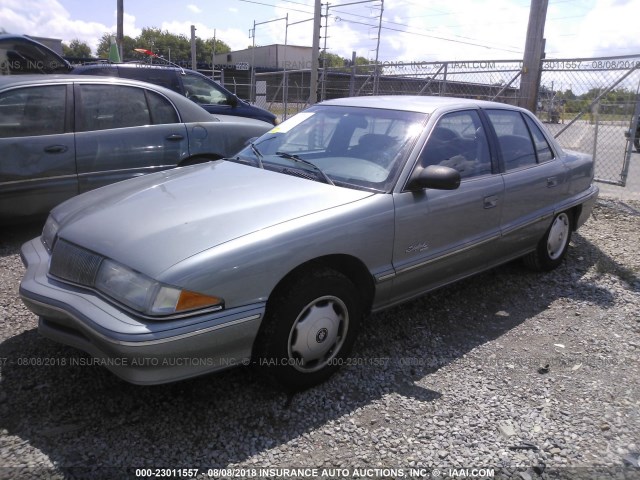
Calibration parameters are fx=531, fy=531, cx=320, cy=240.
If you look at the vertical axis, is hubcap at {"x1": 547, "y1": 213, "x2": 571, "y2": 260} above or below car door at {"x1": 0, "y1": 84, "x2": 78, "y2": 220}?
below

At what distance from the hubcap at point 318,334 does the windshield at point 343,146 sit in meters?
0.77

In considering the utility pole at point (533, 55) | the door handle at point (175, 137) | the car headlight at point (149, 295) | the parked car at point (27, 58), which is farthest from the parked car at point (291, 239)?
the parked car at point (27, 58)

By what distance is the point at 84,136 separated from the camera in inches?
195

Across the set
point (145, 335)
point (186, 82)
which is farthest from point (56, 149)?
point (186, 82)

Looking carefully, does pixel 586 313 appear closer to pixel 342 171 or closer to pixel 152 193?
pixel 342 171

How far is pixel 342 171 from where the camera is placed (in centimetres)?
330

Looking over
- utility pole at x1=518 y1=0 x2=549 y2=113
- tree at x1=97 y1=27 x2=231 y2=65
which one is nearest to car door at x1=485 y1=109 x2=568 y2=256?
utility pole at x1=518 y1=0 x2=549 y2=113

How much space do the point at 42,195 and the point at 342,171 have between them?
3.02m

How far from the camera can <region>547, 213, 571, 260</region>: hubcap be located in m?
4.72

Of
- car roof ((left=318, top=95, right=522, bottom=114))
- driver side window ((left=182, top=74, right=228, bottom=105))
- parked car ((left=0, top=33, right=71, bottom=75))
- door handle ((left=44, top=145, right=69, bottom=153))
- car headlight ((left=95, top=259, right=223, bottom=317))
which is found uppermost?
parked car ((left=0, top=33, right=71, bottom=75))

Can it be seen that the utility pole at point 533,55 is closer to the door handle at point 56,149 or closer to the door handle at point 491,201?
the door handle at point 491,201

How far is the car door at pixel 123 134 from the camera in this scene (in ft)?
16.4

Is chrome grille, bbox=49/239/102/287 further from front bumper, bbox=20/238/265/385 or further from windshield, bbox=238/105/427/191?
windshield, bbox=238/105/427/191

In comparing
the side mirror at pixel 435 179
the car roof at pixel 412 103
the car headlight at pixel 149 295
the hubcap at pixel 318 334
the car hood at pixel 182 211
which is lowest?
the hubcap at pixel 318 334
